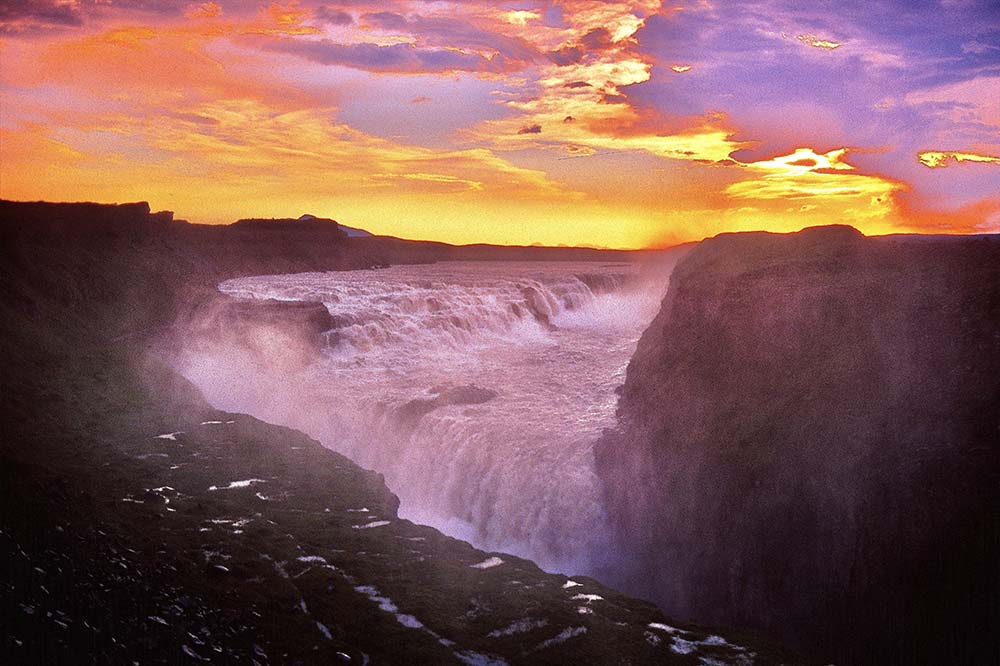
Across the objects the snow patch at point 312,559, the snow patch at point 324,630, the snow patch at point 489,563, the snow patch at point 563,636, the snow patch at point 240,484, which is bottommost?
the snow patch at point 563,636

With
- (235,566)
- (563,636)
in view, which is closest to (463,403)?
(235,566)

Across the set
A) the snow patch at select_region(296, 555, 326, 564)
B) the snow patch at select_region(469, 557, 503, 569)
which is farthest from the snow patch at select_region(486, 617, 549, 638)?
the snow patch at select_region(296, 555, 326, 564)

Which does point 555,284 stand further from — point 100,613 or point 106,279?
point 100,613

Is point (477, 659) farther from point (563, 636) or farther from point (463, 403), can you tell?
point (463, 403)

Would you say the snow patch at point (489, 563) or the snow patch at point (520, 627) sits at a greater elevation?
the snow patch at point (489, 563)

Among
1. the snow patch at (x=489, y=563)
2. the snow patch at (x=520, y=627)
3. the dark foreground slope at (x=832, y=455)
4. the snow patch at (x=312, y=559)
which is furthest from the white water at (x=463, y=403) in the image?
the snow patch at (x=312, y=559)

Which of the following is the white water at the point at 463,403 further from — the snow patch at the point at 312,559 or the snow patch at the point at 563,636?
the snow patch at the point at 312,559

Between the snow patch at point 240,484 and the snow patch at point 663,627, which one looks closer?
the snow patch at point 663,627

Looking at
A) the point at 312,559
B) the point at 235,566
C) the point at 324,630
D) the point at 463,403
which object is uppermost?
the point at 463,403
